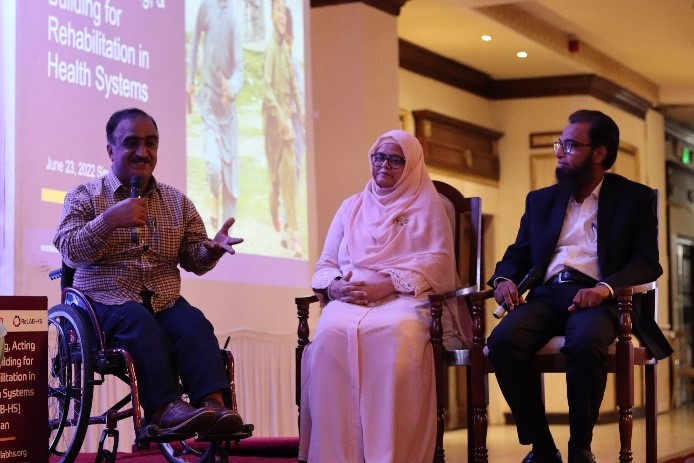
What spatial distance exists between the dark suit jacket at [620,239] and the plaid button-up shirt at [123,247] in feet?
3.88

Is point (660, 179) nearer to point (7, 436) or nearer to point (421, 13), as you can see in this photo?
point (421, 13)

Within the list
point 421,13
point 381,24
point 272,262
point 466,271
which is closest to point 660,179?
point 421,13

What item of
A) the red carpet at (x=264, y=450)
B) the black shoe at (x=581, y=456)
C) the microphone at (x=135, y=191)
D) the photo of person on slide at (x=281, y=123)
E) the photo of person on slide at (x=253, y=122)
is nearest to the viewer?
the microphone at (x=135, y=191)

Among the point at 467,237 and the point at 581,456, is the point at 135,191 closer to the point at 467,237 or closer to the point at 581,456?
the point at 467,237

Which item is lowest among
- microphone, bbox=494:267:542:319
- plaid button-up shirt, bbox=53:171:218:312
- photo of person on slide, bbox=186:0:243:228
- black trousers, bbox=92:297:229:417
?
black trousers, bbox=92:297:229:417

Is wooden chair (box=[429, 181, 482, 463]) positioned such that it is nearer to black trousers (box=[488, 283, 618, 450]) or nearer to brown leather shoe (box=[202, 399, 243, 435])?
black trousers (box=[488, 283, 618, 450])

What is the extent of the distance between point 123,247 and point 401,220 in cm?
110

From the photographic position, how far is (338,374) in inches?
157

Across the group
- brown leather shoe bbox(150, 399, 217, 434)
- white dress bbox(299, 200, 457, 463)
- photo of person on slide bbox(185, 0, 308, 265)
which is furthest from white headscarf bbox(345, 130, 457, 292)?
photo of person on slide bbox(185, 0, 308, 265)

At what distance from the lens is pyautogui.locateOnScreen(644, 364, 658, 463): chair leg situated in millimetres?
3990

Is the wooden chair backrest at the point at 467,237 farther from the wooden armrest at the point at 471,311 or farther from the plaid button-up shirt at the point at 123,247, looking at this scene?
the plaid button-up shirt at the point at 123,247

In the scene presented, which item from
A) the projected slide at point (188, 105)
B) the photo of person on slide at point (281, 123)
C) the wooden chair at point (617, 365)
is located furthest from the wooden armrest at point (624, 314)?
the photo of person on slide at point (281, 123)

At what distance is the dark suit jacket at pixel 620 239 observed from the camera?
3947 mm

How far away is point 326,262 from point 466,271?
543mm
